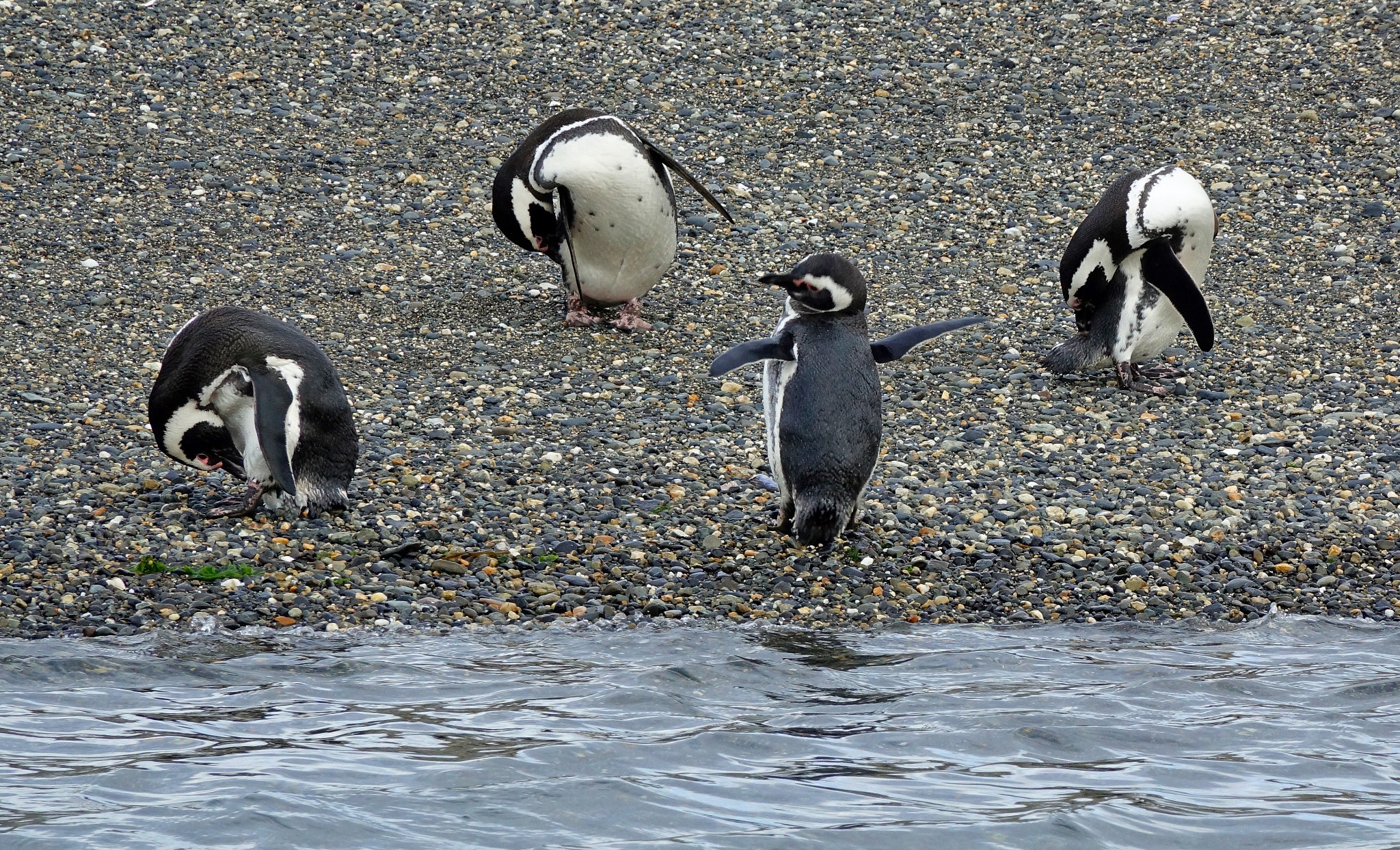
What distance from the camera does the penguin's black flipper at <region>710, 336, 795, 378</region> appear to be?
5.14m

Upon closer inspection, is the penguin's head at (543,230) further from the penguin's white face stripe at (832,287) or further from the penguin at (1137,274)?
the penguin's white face stripe at (832,287)

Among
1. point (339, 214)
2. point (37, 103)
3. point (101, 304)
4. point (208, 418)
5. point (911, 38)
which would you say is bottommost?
point (208, 418)

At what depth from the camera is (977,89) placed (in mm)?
10570

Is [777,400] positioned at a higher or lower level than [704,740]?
higher

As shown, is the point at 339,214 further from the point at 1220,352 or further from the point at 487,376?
the point at 1220,352

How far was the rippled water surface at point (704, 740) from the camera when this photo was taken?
11.3 feet

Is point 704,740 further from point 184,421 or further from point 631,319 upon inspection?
point 631,319

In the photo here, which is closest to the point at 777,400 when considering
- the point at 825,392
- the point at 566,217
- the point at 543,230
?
the point at 825,392

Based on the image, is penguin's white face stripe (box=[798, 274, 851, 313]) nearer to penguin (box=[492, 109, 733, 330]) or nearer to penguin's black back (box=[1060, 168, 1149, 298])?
penguin's black back (box=[1060, 168, 1149, 298])

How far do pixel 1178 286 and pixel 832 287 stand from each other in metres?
2.23

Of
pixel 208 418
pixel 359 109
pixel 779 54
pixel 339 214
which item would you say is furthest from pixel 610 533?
pixel 779 54

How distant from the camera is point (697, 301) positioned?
8.38 metres

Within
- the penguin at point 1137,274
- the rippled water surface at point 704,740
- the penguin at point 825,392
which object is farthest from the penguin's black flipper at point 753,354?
the penguin at point 1137,274

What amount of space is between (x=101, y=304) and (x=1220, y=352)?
518 cm
